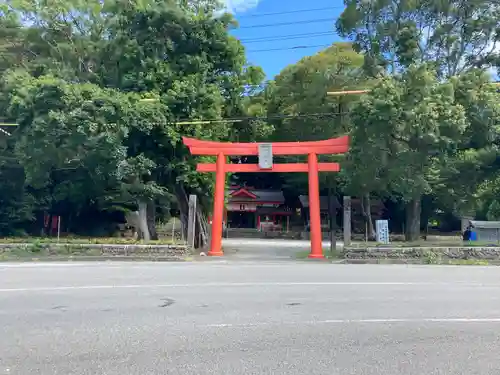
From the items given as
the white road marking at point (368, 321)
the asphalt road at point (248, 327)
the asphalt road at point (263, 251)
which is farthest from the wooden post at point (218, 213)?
the white road marking at point (368, 321)

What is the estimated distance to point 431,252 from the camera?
18.2 metres

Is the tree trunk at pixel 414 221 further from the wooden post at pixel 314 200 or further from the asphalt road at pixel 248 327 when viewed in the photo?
the asphalt road at pixel 248 327

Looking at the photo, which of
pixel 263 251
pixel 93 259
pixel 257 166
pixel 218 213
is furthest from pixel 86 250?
pixel 263 251

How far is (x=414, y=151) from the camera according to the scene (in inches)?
787

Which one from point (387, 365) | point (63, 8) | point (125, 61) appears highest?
point (63, 8)

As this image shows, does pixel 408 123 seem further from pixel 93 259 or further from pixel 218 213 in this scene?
pixel 93 259

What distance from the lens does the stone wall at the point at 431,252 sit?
18.3m

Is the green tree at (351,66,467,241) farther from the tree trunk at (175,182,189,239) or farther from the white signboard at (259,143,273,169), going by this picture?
the tree trunk at (175,182,189,239)

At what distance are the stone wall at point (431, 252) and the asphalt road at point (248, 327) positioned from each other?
7.43 meters

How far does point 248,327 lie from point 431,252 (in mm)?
13570

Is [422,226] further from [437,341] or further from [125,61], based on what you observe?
[437,341]

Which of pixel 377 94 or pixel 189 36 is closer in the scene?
pixel 377 94

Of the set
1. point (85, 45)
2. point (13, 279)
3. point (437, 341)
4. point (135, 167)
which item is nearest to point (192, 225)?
point (135, 167)

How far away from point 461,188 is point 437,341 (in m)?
22.3
